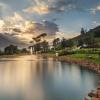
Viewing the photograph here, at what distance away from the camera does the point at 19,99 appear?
3725 cm

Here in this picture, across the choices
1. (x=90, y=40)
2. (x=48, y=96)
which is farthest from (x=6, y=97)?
(x=90, y=40)

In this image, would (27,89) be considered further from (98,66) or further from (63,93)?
(98,66)

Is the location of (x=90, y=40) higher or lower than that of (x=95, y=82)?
higher

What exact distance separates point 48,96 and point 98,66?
33258 millimetres

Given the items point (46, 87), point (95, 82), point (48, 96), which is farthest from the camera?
point (95, 82)

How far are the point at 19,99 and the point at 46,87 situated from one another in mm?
10693

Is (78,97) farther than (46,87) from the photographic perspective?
No

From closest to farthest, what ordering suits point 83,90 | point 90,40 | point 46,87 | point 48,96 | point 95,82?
point 48,96 < point 83,90 < point 46,87 < point 95,82 < point 90,40

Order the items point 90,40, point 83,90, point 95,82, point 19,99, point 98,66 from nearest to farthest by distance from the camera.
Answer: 1. point 19,99
2. point 83,90
3. point 95,82
4. point 98,66
5. point 90,40

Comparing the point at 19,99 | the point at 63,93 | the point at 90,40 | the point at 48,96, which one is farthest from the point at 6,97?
the point at 90,40

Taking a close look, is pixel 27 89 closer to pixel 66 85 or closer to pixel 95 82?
pixel 66 85

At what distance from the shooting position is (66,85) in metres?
50.0

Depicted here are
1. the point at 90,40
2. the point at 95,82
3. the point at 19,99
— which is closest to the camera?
the point at 19,99

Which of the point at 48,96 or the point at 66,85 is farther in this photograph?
the point at 66,85
